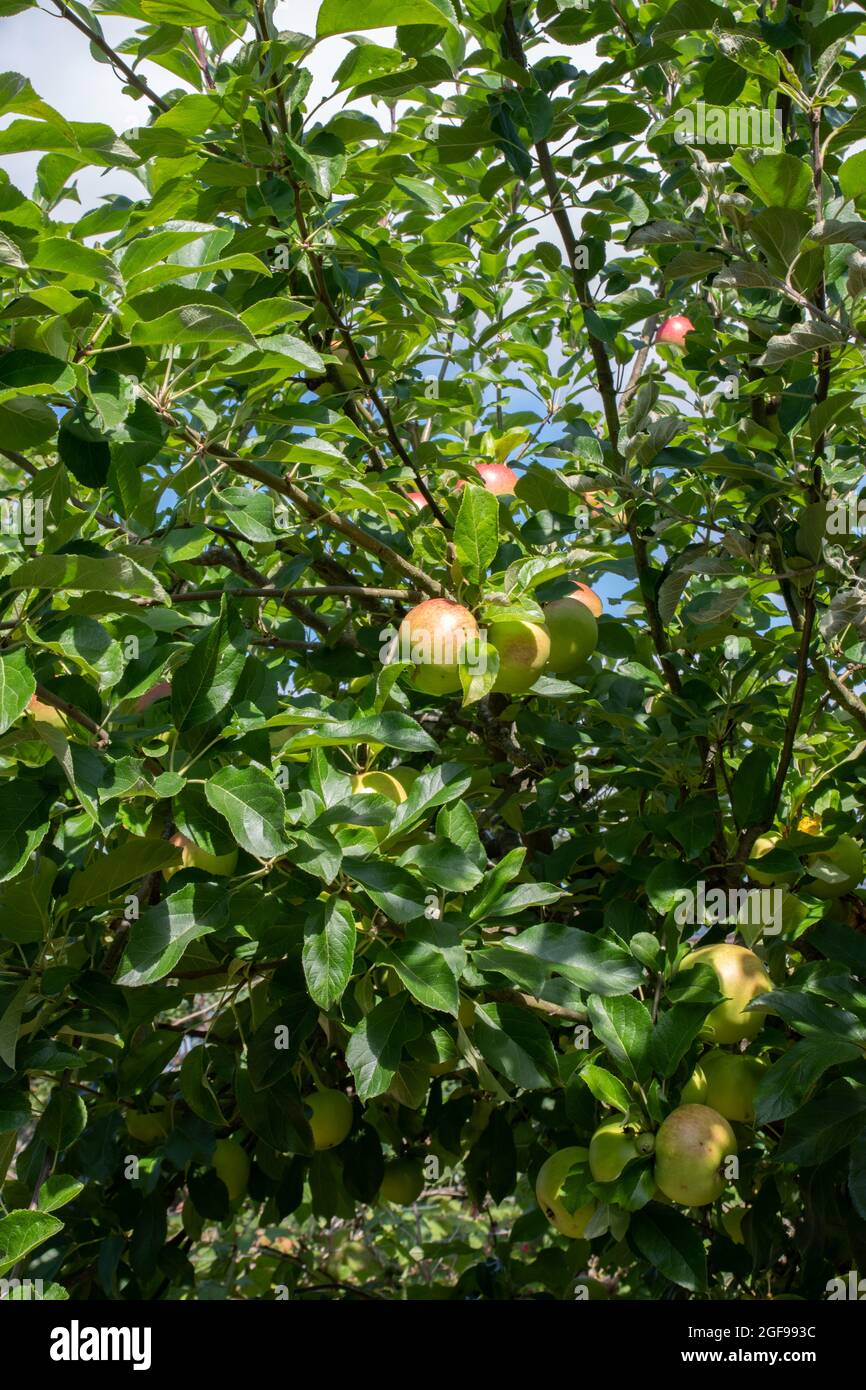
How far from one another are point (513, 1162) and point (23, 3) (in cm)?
182

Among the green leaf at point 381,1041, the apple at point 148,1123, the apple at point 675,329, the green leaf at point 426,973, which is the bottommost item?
the apple at point 148,1123

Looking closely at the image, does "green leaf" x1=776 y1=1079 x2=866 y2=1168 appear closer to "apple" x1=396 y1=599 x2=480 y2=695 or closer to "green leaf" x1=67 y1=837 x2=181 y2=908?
"apple" x1=396 y1=599 x2=480 y2=695

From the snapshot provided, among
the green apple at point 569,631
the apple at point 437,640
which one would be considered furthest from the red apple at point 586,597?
the apple at point 437,640

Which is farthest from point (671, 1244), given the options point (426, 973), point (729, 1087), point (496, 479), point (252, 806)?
Result: point (496, 479)

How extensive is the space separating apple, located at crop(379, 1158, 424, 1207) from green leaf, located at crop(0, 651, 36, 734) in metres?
1.43

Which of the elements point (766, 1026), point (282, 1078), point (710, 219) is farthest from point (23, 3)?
point (766, 1026)

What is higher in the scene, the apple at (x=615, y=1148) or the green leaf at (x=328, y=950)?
the green leaf at (x=328, y=950)

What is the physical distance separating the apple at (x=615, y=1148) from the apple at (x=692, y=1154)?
22 millimetres

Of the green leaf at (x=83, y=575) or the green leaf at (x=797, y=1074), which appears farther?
the green leaf at (x=797, y=1074)

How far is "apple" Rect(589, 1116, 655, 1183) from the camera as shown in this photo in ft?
4.30

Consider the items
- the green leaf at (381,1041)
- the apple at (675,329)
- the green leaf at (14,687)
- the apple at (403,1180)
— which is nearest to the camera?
the green leaf at (14,687)

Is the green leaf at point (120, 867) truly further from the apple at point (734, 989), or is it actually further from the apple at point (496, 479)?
the apple at point (496, 479)

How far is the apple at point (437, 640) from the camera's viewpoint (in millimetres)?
1321

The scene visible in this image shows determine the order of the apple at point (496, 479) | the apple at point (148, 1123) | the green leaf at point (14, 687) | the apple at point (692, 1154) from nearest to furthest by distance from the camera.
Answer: the green leaf at point (14, 687), the apple at point (692, 1154), the apple at point (148, 1123), the apple at point (496, 479)
